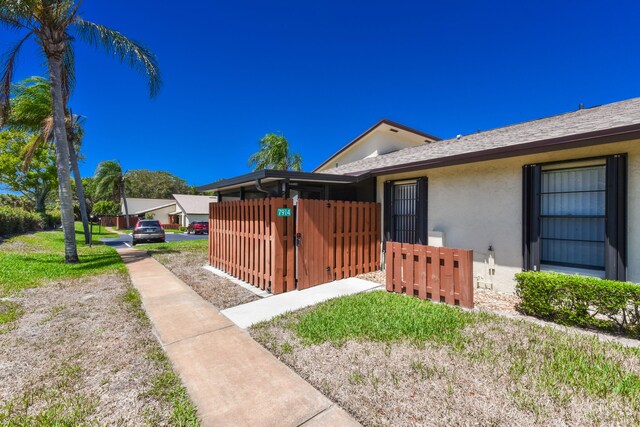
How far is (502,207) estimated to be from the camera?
5.88 m

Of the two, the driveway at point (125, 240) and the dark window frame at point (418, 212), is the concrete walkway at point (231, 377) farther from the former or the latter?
the driveway at point (125, 240)

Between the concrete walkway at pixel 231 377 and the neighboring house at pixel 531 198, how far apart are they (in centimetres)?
329

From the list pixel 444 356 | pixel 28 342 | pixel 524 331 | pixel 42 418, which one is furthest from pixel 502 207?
pixel 28 342

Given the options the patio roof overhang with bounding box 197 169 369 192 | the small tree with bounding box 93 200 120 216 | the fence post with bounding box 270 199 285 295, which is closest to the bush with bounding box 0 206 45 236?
the patio roof overhang with bounding box 197 169 369 192

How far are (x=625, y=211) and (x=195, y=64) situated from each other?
55.8 feet

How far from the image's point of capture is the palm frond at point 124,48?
10.0m

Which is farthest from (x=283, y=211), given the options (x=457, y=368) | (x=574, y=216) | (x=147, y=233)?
(x=147, y=233)

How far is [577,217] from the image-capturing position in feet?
16.5

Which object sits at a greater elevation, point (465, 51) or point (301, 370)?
point (465, 51)

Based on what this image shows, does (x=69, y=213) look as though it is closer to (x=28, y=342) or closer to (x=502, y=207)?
(x=28, y=342)

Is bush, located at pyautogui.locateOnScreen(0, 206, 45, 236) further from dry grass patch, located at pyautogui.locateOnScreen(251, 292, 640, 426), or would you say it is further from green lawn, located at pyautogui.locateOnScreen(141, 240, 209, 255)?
dry grass patch, located at pyautogui.locateOnScreen(251, 292, 640, 426)

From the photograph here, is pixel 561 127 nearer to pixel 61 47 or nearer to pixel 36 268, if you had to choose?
pixel 36 268

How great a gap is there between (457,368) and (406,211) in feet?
17.1

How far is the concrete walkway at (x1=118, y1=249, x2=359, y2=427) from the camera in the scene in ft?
8.23
